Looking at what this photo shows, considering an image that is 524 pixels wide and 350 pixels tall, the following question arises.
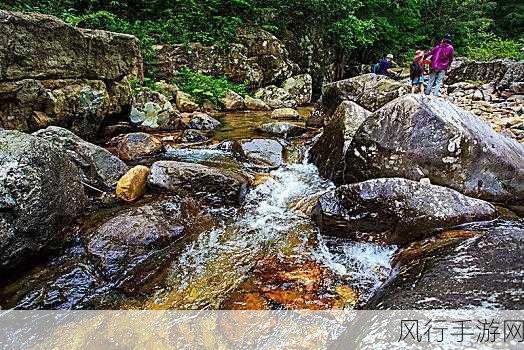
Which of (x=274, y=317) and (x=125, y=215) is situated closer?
(x=274, y=317)

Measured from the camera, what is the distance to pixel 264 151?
741cm

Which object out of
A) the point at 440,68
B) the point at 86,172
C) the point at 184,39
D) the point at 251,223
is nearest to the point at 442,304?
the point at 251,223

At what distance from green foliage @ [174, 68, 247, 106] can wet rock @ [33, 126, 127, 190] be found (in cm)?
677

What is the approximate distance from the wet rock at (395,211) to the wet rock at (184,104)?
7939mm

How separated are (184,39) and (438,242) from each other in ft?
43.4

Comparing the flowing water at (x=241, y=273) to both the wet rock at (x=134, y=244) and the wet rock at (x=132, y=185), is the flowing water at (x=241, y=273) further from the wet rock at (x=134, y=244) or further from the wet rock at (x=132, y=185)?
the wet rock at (x=132, y=185)

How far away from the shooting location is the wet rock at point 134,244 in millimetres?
3795

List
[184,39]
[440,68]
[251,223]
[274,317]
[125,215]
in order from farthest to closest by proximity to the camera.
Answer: [184,39] < [440,68] < [251,223] < [125,215] < [274,317]

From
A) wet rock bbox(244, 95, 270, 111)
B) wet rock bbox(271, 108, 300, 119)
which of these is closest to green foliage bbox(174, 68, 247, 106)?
wet rock bbox(244, 95, 270, 111)

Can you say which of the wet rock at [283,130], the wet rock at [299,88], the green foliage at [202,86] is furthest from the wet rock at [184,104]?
the wet rock at [299,88]

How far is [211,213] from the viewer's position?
16.7 ft

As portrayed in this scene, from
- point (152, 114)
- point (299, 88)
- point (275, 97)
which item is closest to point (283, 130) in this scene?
point (152, 114)

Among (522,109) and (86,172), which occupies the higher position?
(522,109)

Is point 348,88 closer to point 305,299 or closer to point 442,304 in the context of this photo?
point 305,299
